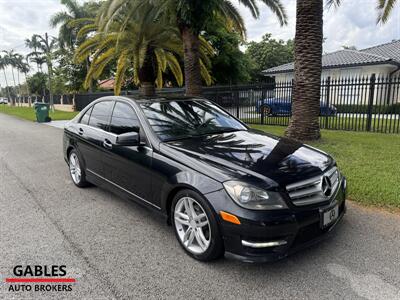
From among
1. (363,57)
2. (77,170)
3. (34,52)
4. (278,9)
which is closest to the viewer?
(77,170)

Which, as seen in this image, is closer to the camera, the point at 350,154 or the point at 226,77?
the point at 350,154

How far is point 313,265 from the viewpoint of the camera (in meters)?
2.82

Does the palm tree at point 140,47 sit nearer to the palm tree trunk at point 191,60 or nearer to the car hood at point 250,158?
the palm tree trunk at point 191,60

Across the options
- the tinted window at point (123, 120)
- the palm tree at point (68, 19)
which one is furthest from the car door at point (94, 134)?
the palm tree at point (68, 19)

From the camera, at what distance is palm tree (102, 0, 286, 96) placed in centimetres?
868

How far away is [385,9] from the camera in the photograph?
834cm

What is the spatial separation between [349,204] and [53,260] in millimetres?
3798

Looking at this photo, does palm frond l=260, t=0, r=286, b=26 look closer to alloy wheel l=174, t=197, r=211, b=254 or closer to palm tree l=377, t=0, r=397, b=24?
palm tree l=377, t=0, r=397, b=24

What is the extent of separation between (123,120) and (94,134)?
731 millimetres

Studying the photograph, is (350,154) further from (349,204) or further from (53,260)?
(53,260)

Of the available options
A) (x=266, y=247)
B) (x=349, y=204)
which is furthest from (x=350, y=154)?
(x=266, y=247)

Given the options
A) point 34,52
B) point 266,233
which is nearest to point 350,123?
point 266,233

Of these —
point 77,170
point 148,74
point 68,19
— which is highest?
point 68,19

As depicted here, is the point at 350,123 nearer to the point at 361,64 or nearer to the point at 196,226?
the point at 361,64
